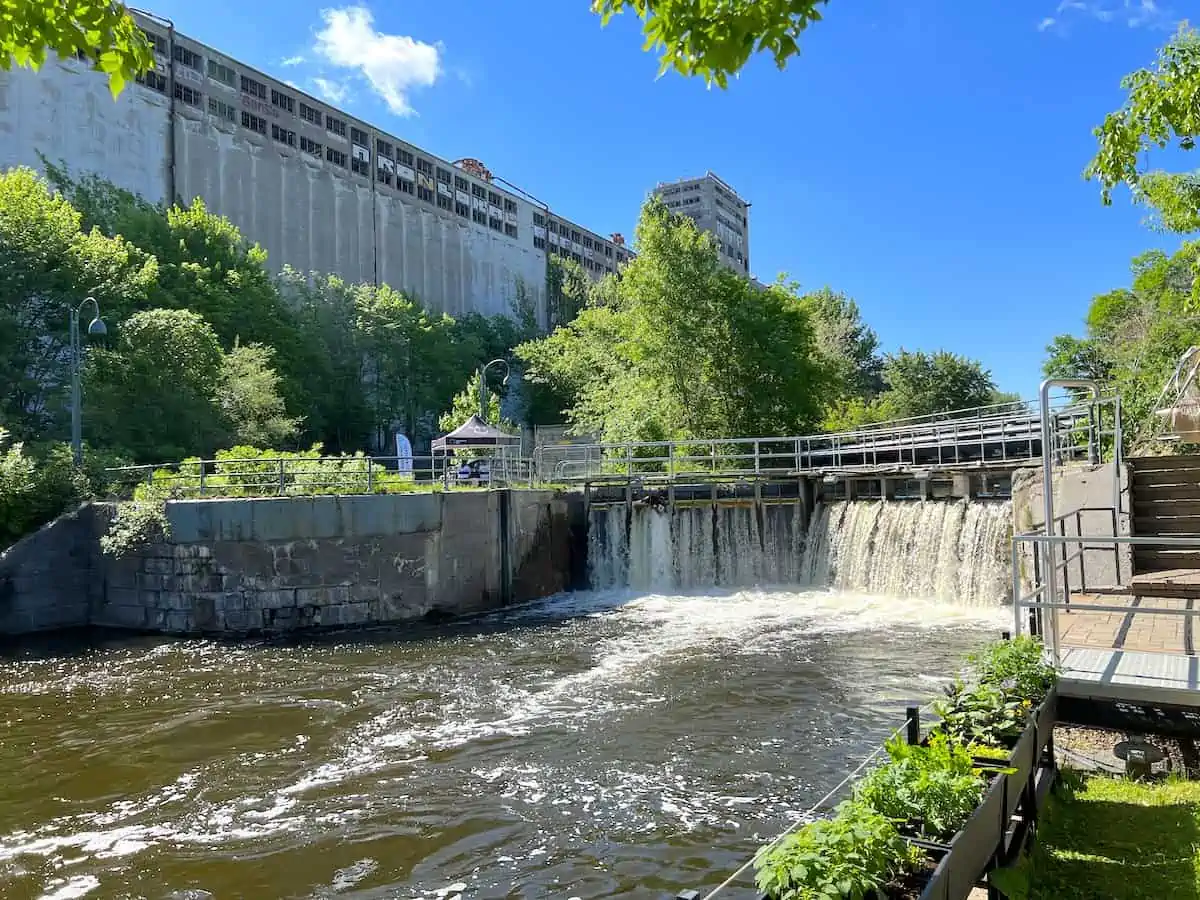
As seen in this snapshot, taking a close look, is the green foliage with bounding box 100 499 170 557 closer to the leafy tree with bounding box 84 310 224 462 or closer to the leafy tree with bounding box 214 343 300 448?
the leafy tree with bounding box 84 310 224 462

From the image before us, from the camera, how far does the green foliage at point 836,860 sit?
2.98m

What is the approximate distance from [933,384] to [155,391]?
1782 inches

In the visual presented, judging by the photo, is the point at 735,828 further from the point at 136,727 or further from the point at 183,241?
the point at 183,241

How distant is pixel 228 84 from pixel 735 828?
2202 inches

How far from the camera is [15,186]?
99.7 ft

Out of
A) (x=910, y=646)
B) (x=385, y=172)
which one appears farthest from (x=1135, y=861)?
(x=385, y=172)

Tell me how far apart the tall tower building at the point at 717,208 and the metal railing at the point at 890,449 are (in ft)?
253

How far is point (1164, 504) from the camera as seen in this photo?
1170 cm

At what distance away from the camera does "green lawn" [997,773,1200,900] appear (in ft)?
14.4

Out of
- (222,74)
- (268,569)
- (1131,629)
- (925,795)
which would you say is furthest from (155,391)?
(222,74)

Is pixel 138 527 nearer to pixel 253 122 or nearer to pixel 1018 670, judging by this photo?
pixel 1018 670

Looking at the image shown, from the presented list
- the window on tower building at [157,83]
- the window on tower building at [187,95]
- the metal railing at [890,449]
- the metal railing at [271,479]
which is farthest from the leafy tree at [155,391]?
the window on tower building at [187,95]

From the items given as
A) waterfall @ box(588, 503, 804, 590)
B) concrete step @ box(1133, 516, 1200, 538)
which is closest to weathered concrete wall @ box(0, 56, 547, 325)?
waterfall @ box(588, 503, 804, 590)

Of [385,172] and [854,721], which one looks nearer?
[854,721]
